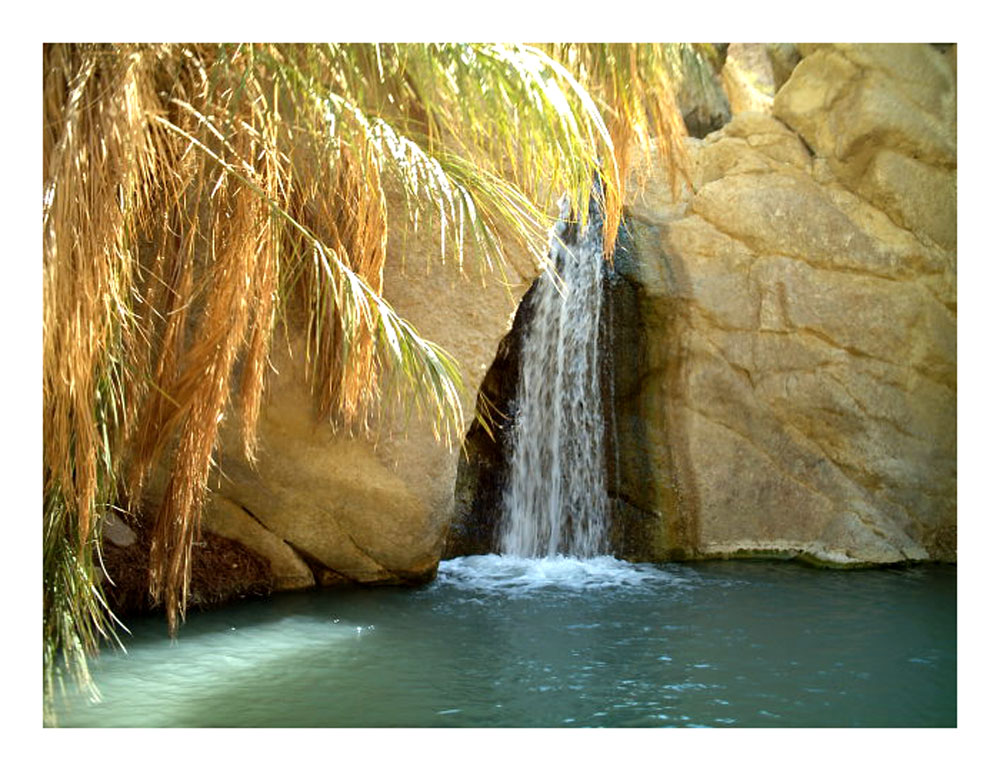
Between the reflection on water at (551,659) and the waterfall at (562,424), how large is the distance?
0.83 meters

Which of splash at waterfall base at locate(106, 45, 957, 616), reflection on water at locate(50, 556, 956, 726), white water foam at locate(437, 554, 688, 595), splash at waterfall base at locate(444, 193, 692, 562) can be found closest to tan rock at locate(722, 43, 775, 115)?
splash at waterfall base at locate(106, 45, 957, 616)

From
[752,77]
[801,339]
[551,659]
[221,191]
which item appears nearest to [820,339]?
[801,339]

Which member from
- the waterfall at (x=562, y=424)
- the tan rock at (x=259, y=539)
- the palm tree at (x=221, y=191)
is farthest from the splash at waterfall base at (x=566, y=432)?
the palm tree at (x=221, y=191)

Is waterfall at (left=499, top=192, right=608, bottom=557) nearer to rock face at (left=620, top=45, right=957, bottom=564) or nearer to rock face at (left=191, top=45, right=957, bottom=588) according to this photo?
rock face at (left=191, top=45, right=957, bottom=588)

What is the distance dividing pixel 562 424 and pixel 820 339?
55.3 inches

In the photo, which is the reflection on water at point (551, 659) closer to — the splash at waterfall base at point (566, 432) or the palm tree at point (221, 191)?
the palm tree at point (221, 191)

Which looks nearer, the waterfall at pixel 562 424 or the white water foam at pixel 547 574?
the white water foam at pixel 547 574

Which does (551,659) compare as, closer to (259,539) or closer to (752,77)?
(259,539)

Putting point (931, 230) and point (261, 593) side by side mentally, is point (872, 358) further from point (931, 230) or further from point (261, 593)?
point (261, 593)

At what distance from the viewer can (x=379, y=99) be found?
2.93 meters

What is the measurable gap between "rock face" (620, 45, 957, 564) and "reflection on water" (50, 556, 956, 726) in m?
0.73

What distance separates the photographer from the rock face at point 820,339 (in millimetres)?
5379

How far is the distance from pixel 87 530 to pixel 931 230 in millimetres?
4528
